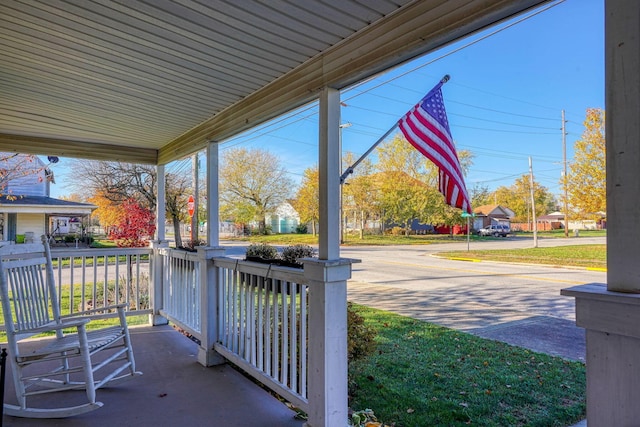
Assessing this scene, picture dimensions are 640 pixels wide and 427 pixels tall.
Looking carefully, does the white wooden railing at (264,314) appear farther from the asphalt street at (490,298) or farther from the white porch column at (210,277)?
the asphalt street at (490,298)

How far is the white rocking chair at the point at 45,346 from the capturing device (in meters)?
2.29

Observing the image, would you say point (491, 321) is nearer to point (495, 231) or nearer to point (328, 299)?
point (328, 299)

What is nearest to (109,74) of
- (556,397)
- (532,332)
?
(556,397)

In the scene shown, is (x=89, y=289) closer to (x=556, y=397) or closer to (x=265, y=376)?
(x=265, y=376)

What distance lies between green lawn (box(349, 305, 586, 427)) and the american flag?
1424 mm

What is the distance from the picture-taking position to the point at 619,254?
40.8 inches

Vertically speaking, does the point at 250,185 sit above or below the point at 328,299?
above

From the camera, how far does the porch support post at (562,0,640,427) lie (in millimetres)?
1005

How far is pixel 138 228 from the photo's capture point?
8438 millimetres

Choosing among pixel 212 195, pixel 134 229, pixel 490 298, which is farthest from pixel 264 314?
pixel 134 229

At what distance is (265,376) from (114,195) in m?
10.4

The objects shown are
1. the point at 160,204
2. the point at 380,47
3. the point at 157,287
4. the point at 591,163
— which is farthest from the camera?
the point at 591,163

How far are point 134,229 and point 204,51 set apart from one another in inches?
291

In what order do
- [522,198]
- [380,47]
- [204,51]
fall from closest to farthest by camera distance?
[380,47], [204,51], [522,198]
